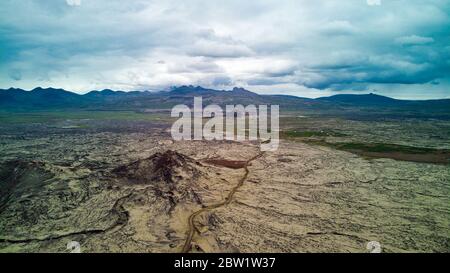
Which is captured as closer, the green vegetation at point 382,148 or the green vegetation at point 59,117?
the green vegetation at point 382,148

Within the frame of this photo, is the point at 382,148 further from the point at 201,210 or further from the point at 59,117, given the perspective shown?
the point at 59,117

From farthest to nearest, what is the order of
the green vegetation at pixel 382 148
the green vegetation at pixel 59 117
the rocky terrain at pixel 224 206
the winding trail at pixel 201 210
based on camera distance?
1. the green vegetation at pixel 59 117
2. the green vegetation at pixel 382 148
3. the rocky terrain at pixel 224 206
4. the winding trail at pixel 201 210

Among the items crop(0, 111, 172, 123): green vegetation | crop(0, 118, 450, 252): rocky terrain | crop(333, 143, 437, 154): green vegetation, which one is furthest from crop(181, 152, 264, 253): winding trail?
crop(0, 111, 172, 123): green vegetation

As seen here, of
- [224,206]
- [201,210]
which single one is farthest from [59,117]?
[224,206]

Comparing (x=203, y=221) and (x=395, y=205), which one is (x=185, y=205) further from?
(x=395, y=205)

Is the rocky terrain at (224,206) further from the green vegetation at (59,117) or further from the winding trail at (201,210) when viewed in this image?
the green vegetation at (59,117)

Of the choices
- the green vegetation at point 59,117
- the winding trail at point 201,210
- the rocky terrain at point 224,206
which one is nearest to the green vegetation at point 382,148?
the rocky terrain at point 224,206

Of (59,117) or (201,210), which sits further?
(59,117)

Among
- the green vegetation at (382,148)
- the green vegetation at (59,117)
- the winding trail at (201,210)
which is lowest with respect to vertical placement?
the winding trail at (201,210)

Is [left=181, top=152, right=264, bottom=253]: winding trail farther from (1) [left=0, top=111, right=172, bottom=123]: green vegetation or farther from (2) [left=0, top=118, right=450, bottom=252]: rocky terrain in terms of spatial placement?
(1) [left=0, top=111, right=172, bottom=123]: green vegetation
